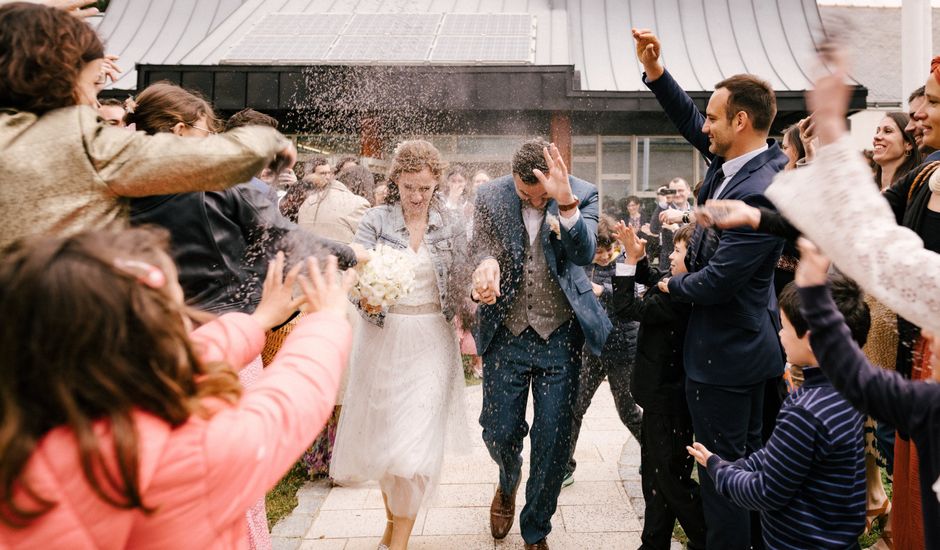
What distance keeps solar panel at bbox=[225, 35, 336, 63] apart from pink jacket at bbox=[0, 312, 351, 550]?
40.4ft

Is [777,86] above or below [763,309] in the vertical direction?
above

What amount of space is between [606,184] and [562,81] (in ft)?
10.5

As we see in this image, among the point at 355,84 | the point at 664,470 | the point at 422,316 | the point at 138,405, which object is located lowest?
the point at 664,470

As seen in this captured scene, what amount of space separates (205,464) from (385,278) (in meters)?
2.59

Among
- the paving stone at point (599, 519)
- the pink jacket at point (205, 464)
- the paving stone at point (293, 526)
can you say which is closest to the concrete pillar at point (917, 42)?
the paving stone at point (599, 519)

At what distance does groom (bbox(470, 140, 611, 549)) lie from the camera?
430 cm

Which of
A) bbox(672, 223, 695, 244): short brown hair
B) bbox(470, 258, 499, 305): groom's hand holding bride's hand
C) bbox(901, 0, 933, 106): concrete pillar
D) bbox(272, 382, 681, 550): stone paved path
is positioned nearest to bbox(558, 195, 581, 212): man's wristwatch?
bbox(470, 258, 499, 305): groom's hand holding bride's hand

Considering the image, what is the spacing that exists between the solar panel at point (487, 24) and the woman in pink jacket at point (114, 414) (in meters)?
13.3

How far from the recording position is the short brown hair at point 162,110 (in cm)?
286

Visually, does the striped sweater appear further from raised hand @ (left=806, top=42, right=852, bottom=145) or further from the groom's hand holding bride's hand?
the groom's hand holding bride's hand

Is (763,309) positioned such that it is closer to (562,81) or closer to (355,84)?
(562,81)

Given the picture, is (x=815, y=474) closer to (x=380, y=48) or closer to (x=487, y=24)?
(x=380, y=48)

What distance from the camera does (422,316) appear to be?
4.37 m

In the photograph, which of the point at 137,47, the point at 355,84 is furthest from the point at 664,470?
the point at 137,47
